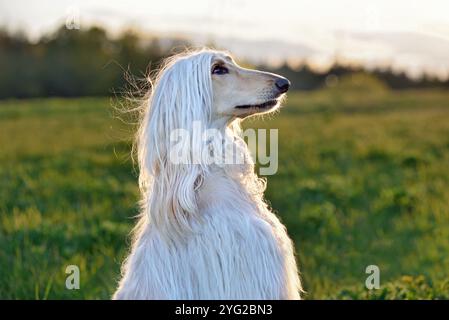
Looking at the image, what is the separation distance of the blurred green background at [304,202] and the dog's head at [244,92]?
0.82 metres

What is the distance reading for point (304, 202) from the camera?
1109cm

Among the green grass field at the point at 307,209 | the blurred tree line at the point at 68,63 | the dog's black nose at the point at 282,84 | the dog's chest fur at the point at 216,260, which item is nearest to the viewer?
the dog's chest fur at the point at 216,260

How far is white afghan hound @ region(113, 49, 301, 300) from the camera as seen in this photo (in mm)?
4488

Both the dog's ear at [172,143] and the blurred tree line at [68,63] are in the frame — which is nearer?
the dog's ear at [172,143]

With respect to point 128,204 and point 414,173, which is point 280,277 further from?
point 414,173

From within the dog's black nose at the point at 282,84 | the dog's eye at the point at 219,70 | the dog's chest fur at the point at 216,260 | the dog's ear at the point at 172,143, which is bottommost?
the dog's chest fur at the point at 216,260

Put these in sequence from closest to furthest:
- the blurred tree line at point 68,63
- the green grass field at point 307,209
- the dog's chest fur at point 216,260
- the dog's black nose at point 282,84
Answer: the dog's chest fur at point 216,260 < the dog's black nose at point 282,84 < the green grass field at point 307,209 < the blurred tree line at point 68,63

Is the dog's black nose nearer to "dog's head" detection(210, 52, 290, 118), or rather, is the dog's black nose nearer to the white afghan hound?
"dog's head" detection(210, 52, 290, 118)

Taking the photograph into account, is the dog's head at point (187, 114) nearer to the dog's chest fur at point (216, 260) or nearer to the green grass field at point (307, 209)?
the dog's chest fur at point (216, 260)

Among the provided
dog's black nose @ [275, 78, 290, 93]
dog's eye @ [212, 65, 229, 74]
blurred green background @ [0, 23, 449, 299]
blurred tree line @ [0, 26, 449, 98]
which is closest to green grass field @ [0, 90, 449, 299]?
blurred green background @ [0, 23, 449, 299]

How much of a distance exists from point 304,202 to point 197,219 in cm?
671

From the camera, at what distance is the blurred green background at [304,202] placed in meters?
7.55

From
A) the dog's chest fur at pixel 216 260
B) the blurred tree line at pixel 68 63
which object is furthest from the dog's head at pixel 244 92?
the blurred tree line at pixel 68 63
